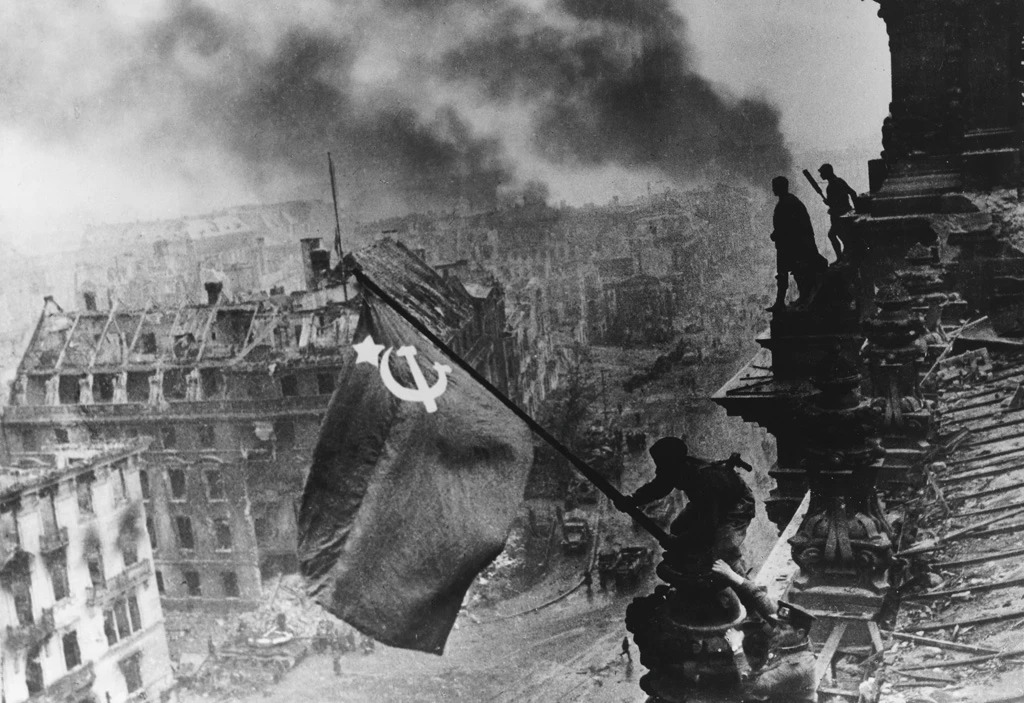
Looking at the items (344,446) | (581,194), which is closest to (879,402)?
(344,446)

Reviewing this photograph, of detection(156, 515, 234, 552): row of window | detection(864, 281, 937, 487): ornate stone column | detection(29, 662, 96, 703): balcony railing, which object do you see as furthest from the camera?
detection(156, 515, 234, 552): row of window

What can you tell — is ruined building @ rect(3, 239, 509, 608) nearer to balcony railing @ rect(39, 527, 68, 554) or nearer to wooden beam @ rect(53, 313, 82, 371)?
wooden beam @ rect(53, 313, 82, 371)

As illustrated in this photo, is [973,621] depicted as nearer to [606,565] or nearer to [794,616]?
[794,616]

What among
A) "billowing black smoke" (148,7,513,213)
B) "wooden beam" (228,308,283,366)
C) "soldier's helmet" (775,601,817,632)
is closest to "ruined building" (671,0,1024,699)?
"soldier's helmet" (775,601,817,632)

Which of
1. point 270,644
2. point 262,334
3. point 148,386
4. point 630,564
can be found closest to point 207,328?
point 262,334

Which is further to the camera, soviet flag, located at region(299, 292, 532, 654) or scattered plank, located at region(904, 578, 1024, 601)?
scattered plank, located at region(904, 578, 1024, 601)

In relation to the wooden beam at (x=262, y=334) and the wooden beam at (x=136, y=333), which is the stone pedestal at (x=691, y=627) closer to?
the wooden beam at (x=262, y=334)

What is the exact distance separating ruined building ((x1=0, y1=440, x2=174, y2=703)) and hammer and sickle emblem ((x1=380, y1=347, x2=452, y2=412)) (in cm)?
921

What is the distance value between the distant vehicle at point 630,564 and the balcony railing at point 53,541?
784 cm

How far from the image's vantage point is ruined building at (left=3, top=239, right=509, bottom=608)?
1342cm

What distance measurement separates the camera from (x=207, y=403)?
14.2 meters

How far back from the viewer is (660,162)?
11680mm

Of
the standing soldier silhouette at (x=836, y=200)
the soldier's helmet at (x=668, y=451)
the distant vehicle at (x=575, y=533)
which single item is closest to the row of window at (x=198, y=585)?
the distant vehicle at (x=575, y=533)

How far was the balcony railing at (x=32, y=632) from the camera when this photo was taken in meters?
12.3
